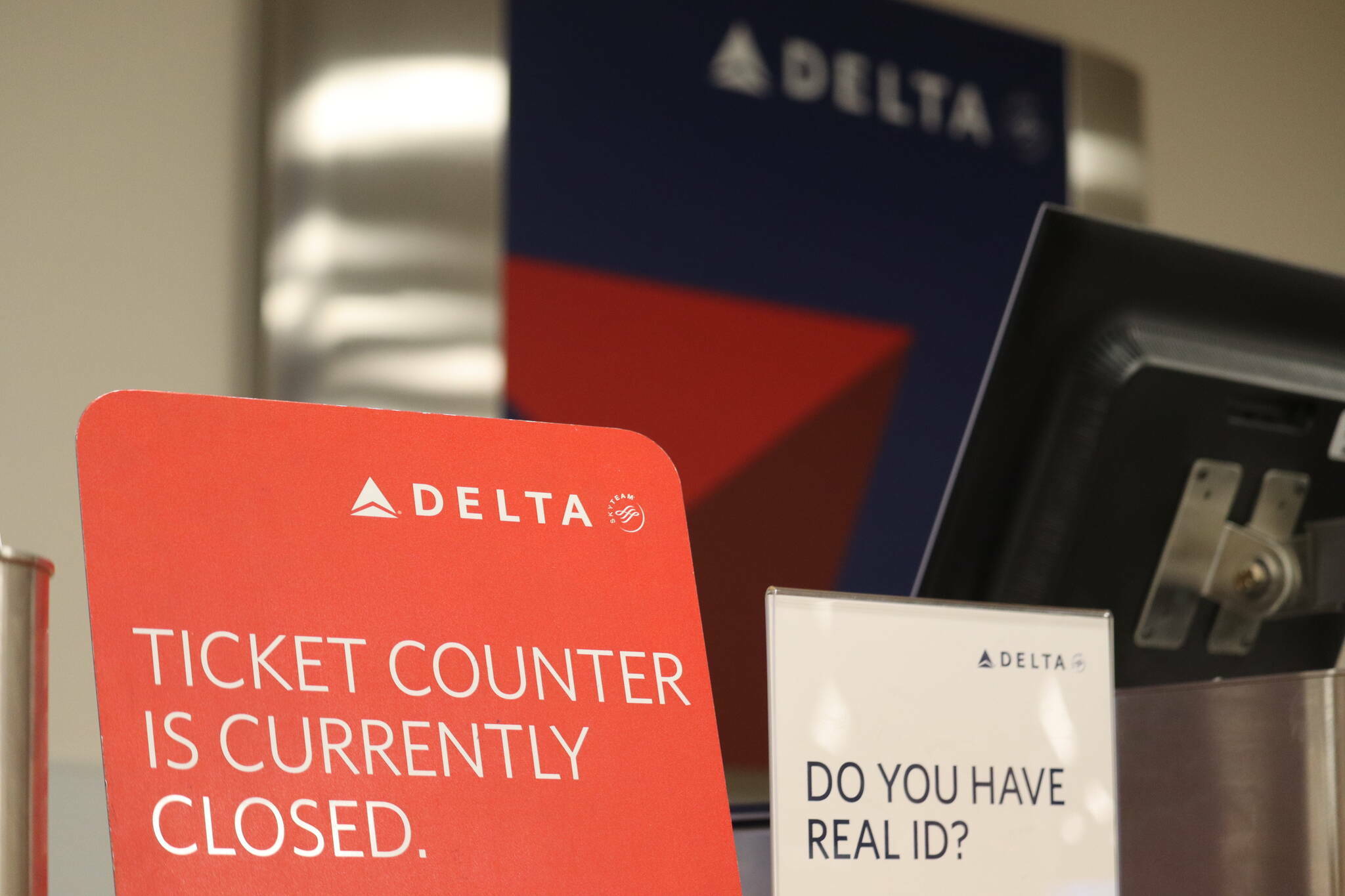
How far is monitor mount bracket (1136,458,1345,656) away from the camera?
104 cm

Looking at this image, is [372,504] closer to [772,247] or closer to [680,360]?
[680,360]

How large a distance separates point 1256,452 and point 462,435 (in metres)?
0.62

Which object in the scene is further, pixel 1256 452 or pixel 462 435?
pixel 1256 452

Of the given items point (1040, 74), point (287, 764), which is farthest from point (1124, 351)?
point (1040, 74)

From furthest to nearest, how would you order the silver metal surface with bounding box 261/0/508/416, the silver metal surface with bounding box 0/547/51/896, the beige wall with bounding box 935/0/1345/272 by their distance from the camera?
the beige wall with bounding box 935/0/1345/272
the silver metal surface with bounding box 261/0/508/416
the silver metal surface with bounding box 0/547/51/896

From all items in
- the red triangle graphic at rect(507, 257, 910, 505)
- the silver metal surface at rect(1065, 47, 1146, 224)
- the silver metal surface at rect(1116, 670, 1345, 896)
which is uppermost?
the silver metal surface at rect(1065, 47, 1146, 224)

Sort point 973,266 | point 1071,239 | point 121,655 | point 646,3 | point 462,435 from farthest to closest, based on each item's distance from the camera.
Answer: point 973,266, point 646,3, point 1071,239, point 462,435, point 121,655

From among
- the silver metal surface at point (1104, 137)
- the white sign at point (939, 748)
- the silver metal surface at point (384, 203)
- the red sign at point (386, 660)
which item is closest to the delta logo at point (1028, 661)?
the white sign at point (939, 748)

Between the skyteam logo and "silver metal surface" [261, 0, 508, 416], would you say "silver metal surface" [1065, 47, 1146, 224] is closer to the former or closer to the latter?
"silver metal surface" [261, 0, 508, 416]

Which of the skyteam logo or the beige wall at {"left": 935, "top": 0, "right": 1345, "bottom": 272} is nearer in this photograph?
the skyteam logo

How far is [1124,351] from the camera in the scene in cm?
98

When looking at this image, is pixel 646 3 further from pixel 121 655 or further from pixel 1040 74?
pixel 121 655

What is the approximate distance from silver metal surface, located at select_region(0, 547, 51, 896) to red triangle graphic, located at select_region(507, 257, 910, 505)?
1.30 m

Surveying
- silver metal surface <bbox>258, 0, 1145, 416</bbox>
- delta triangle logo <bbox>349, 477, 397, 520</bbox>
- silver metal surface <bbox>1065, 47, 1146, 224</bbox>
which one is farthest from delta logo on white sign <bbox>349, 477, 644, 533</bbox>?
silver metal surface <bbox>1065, 47, 1146, 224</bbox>
